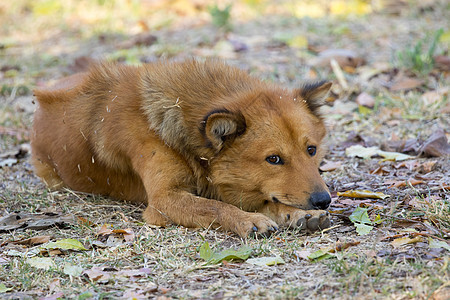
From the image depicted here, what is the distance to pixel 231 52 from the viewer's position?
9.48 m

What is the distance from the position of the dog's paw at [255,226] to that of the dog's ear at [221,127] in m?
0.64

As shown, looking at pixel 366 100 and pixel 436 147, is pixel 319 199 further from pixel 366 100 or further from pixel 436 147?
pixel 366 100

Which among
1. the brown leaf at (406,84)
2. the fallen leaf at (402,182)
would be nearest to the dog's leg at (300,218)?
the fallen leaf at (402,182)

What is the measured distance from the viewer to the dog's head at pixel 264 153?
428 cm

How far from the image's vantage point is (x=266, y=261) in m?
3.63

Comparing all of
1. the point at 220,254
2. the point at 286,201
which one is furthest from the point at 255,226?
the point at 220,254

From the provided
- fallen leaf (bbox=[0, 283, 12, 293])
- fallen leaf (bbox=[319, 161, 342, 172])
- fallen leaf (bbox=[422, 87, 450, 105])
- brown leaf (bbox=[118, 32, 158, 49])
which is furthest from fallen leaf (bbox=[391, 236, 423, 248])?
brown leaf (bbox=[118, 32, 158, 49])

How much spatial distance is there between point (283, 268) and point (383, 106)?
4.17 metres

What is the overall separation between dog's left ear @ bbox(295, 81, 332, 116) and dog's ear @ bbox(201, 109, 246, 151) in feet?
2.60

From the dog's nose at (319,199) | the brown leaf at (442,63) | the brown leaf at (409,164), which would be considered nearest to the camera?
the dog's nose at (319,199)

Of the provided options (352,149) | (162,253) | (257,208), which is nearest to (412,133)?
(352,149)

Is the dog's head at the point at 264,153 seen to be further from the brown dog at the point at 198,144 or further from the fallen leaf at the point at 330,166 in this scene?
the fallen leaf at the point at 330,166

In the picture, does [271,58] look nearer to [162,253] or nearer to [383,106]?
[383,106]

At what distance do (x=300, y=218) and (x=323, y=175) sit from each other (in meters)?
1.43
